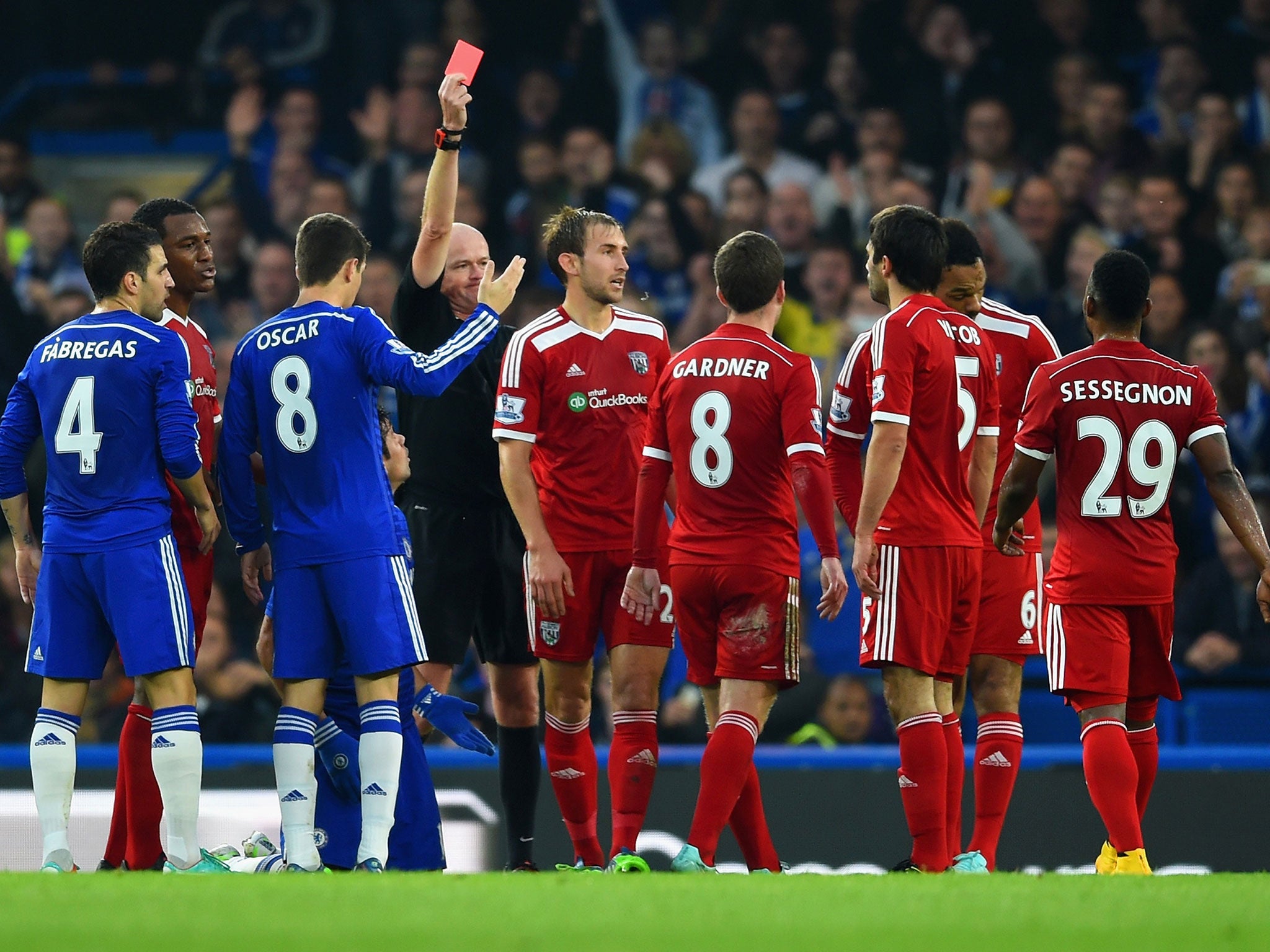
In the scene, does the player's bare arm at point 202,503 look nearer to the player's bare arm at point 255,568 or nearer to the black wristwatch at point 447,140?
the player's bare arm at point 255,568

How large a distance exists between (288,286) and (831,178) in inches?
159

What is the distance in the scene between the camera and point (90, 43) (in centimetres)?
1528

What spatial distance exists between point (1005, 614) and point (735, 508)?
4.24 feet

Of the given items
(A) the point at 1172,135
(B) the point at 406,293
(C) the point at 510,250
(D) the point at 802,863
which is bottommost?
(D) the point at 802,863

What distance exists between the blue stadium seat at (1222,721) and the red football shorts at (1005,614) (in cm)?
297

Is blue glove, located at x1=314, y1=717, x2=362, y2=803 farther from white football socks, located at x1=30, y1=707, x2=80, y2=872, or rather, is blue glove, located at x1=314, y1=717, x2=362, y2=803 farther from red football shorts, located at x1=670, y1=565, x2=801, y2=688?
red football shorts, located at x1=670, y1=565, x2=801, y2=688

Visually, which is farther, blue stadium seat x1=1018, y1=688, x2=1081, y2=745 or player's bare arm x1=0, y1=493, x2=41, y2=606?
blue stadium seat x1=1018, y1=688, x2=1081, y2=745

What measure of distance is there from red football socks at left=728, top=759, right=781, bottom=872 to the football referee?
1028 mm

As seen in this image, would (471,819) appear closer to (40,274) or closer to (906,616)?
(906,616)

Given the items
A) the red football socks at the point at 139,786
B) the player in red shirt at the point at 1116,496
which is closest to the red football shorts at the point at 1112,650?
the player in red shirt at the point at 1116,496

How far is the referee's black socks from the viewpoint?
729 cm

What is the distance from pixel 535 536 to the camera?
661cm

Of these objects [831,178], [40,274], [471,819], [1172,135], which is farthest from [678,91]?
[471,819]

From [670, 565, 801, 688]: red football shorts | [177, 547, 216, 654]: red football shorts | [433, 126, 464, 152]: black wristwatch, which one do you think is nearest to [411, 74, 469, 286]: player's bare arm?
[433, 126, 464, 152]: black wristwatch
